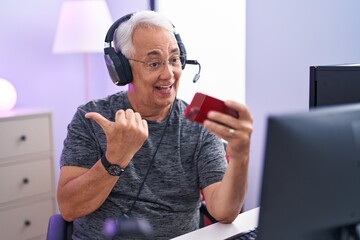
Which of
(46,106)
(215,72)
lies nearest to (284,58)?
(215,72)

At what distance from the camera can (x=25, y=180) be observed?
239 cm

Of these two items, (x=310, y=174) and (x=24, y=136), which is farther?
(x=24, y=136)

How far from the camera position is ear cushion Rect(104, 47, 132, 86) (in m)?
1.29

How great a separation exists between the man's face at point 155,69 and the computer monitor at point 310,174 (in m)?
0.77

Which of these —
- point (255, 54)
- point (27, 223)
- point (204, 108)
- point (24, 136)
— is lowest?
point (27, 223)

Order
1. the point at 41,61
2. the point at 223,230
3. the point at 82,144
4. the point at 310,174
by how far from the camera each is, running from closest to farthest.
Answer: the point at 310,174, the point at 223,230, the point at 82,144, the point at 41,61

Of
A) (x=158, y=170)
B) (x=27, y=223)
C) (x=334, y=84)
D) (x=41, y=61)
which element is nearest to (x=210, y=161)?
(x=158, y=170)

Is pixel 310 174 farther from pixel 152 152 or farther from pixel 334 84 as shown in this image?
pixel 152 152

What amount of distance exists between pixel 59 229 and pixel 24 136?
1.23m

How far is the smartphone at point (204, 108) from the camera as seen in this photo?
2.62ft

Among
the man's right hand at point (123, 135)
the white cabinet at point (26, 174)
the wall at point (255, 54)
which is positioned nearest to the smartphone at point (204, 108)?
the man's right hand at point (123, 135)

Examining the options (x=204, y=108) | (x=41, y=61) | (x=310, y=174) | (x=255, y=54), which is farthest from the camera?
(x=41, y=61)

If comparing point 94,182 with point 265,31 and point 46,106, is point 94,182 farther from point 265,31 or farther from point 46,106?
point 46,106

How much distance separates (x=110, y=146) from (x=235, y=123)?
37cm
